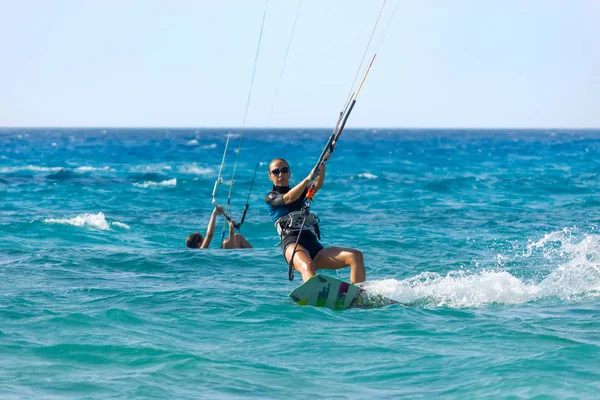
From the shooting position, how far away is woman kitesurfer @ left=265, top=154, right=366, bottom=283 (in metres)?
9.70

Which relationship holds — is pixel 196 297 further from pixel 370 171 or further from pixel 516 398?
pixel 370 171

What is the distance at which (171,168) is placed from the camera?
1998 inches

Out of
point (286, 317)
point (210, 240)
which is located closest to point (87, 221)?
point (210, 240)

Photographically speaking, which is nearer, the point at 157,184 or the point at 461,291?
the point at 461,291

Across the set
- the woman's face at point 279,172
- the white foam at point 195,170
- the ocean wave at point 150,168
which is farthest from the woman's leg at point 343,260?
the ocean wave at point 150,168

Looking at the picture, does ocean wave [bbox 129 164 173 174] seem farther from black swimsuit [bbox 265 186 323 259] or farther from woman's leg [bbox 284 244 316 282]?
woman's leg [bbox 284 244 316 282]

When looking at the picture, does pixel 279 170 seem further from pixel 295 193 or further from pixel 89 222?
pixel 89 222

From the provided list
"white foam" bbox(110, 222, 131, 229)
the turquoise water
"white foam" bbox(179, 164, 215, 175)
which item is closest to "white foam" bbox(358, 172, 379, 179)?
"white foam" bbox(179, 164, 215, 175)

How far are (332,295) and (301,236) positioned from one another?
0.82 meters

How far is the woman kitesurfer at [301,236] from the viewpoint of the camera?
9695 millimetres

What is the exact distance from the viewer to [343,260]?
9766 millimetres

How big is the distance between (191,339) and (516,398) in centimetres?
364

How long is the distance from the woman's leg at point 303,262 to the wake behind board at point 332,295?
9 cm

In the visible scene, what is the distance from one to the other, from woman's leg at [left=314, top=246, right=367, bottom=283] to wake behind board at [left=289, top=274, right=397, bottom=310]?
16 cm
